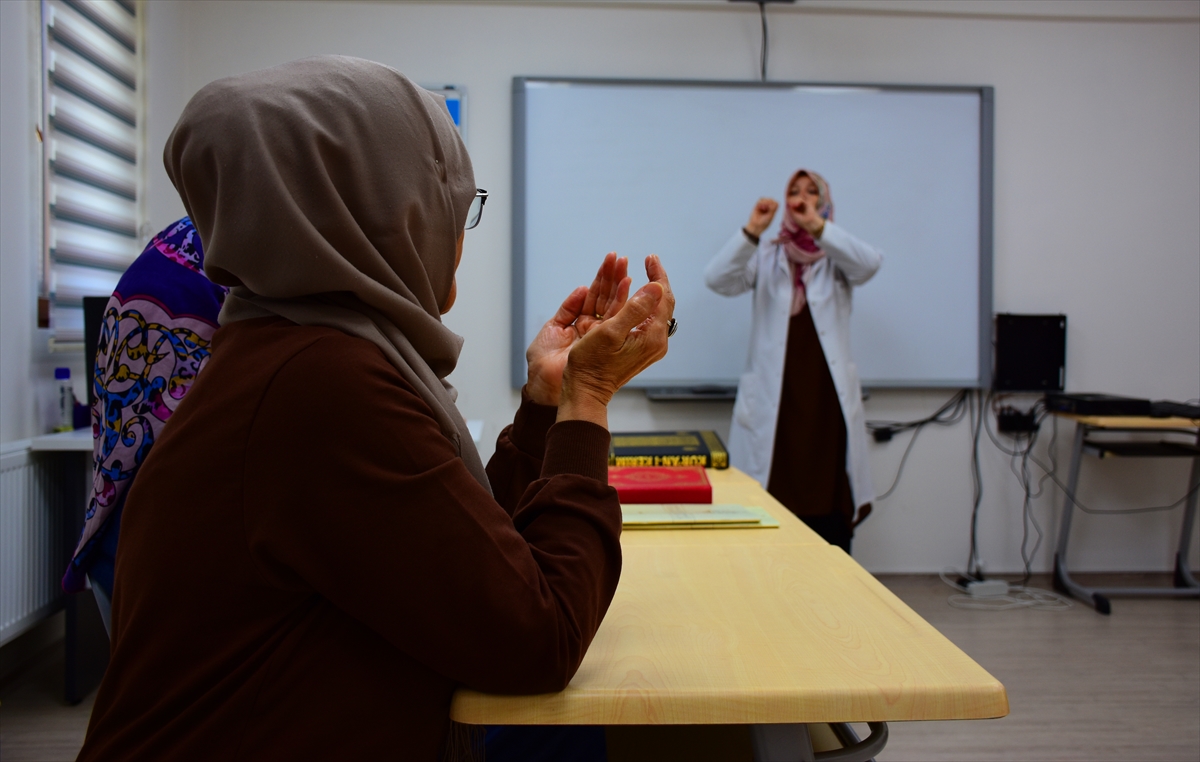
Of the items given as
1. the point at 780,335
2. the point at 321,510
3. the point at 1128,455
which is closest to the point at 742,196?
the point at 780,335

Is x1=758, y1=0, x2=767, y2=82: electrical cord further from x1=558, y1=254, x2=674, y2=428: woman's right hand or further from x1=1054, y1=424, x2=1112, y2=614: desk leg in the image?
x1=558, y1=254, x2=674, y2=428: woman's right hand

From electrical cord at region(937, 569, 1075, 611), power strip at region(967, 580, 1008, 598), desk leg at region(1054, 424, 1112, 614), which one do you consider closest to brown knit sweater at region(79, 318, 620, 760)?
electrical cord at region(937, 569, 1075, 611)

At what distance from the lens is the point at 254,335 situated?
0.72 metres

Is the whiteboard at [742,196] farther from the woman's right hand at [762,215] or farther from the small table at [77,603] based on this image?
the small table at [77,603]

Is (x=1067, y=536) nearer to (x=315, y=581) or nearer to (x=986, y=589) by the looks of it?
(x=986, y=589)

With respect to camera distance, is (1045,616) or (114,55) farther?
(1045,616)

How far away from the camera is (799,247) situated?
2920 millimetres

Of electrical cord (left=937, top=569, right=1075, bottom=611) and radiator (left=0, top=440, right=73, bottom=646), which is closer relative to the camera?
radiator (left=0, top=440, right=73, bottom=646)

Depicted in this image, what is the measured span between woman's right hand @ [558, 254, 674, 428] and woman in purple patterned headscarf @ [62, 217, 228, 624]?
2.58 feet

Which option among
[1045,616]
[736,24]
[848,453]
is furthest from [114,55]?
[1045,616]

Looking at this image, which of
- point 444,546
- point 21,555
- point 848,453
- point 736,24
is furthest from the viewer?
point 736,24

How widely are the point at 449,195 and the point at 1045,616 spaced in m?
3.06

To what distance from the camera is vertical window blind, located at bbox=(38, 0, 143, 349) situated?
2.26 m

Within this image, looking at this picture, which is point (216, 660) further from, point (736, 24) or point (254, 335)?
point (736, 24)
